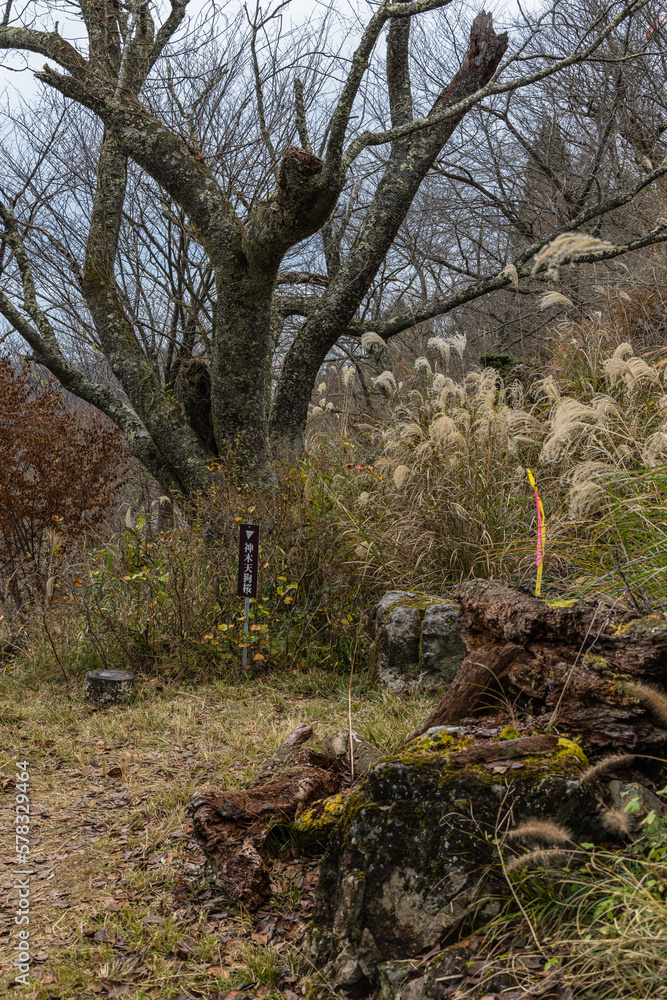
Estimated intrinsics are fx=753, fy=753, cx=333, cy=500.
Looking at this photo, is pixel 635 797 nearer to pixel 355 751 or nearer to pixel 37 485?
pixel 355 751

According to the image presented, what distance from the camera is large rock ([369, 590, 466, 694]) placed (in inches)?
181

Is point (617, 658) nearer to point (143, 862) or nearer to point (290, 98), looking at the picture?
point (143, 862)

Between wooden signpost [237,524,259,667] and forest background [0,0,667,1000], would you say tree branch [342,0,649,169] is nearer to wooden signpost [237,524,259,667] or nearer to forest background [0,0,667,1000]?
forest background [0,0,667,1000]

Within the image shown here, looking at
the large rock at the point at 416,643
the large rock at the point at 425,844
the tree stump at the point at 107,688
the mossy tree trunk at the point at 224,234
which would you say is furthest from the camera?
the mossy tree trunk at the point at 224,234

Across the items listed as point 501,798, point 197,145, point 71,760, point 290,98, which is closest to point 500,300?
point 290,98

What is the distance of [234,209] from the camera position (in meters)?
7.14

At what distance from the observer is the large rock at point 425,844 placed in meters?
2.09

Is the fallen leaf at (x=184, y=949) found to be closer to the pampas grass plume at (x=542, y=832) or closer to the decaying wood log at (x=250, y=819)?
the decaying wood log at (x=250, y=819)

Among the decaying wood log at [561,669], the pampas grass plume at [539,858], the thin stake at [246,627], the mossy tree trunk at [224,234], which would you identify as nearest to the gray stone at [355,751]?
the decaying wood log at [561,669]

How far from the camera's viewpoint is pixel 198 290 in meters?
9.35

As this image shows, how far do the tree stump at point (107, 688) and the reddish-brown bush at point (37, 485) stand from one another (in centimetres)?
195

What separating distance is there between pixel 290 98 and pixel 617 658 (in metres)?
8.52

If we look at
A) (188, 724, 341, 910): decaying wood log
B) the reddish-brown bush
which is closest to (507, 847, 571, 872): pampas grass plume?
(188, 724, 341, 910): decaying wood log

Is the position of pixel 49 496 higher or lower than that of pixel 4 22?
lower
